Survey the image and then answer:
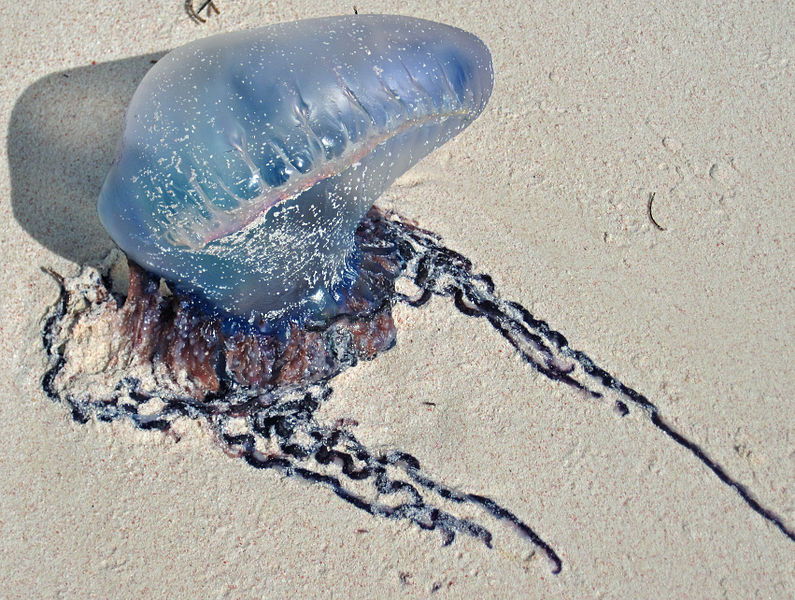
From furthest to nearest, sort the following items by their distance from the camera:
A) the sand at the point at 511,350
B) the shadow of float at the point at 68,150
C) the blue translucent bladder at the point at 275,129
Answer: the shadow of float at the point at 68,150, the sand at the point at 511,350, the blue translucent bladder at the point at 275,129

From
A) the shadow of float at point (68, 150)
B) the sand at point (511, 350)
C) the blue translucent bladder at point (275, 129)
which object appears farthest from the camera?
the shadow of float at point (68, 150)

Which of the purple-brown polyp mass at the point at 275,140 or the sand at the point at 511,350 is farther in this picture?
the sand at the point at 511,350

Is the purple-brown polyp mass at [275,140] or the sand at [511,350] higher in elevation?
the purple-brown polyp mass at [275,140]

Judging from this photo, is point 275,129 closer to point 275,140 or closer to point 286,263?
point 275,140

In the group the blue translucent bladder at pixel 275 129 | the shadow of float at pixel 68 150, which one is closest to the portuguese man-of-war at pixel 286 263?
the blue translucent bladder at pixel 275 129

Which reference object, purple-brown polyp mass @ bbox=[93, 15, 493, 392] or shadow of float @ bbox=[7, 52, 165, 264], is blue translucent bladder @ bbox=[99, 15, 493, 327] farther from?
shadow of float @ bbox=[7, 52, 165, 264]

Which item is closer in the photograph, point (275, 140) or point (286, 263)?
point (275, 140)

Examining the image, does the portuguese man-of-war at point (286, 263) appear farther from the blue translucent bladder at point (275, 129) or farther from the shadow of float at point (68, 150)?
the shadow of float at point (68, 150)

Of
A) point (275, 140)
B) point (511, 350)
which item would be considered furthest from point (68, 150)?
point (511, 350)

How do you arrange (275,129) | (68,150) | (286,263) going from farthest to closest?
(68,150) → (286,263) → (275,129)
